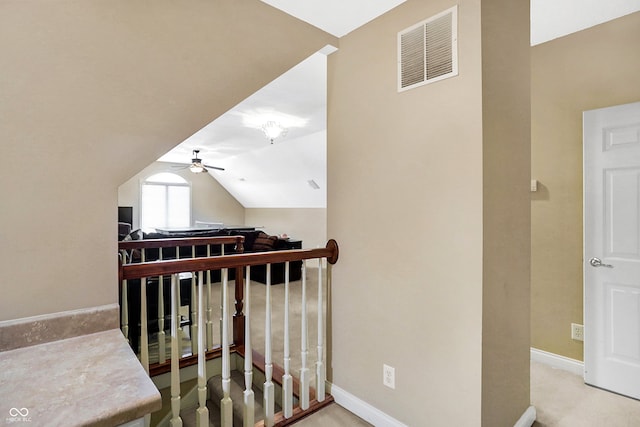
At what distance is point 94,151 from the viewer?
1264 millimetres

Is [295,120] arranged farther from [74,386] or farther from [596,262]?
[74,386]

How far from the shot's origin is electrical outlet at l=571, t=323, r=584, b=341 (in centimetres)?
238

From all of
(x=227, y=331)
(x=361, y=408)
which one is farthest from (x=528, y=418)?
(x=227, y=331)

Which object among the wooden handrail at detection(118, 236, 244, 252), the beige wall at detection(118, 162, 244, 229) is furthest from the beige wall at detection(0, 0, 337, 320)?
the beige wall at detection(118, 162, 244, 229)

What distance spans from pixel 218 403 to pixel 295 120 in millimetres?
3596

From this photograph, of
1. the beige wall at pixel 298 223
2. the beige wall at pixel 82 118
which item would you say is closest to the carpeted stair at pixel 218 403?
the beige wall at pixel 82 118

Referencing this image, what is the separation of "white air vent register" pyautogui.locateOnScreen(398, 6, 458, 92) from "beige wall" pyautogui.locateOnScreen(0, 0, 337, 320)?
962 mm

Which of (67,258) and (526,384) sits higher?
(67,258)

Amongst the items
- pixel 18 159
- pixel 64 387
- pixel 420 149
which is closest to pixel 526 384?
pixel 420 149

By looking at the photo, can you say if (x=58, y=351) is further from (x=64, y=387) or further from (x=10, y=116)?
(x=10, y=116)

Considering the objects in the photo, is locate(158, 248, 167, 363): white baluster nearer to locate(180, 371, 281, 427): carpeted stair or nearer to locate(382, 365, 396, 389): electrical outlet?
locate(180, 371, 281, 427): carpeted stair

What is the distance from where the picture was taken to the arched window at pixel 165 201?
834 centimetres

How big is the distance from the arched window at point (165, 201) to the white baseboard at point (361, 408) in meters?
7.77

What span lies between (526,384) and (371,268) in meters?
1.09
